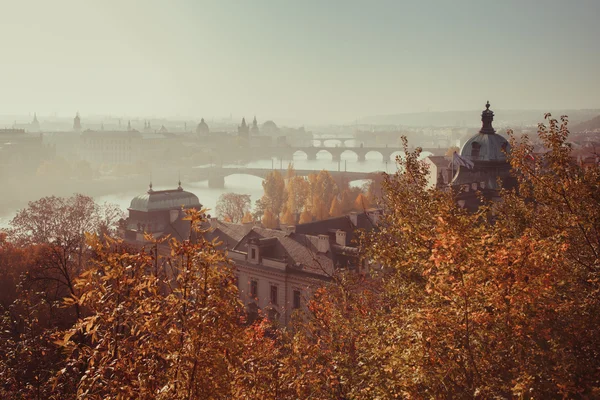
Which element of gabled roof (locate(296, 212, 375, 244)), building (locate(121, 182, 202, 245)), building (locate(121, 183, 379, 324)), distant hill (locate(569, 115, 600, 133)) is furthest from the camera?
distant hill (locate(569, 115, 600, 133))

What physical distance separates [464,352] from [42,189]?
103m

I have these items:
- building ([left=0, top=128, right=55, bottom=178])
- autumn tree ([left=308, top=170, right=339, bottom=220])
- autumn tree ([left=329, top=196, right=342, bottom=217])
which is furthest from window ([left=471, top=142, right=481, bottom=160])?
building ([left=0, top=128, right=55, bottom=178])

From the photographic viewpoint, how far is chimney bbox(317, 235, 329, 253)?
28781mm

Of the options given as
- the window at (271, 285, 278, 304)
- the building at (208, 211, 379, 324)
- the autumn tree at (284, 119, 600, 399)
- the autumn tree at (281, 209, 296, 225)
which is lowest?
the autumn tree at (281, 209, 296, 225)

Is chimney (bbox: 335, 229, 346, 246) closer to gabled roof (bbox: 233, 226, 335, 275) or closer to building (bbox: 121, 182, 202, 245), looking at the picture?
gabled roof (bbox: 233, 226, 335, 275)

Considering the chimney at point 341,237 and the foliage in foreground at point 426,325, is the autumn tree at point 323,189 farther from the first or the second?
the foliage in foreground at point 426,325

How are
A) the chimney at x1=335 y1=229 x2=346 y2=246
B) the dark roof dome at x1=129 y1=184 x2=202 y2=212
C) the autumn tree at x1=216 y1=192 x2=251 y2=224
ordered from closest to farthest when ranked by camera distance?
the chimney at x1=335 y1=229 x2=346 y2=246, the dark roof dome at x1=129 y1=184 x2=202 y2=212, the autumn tree at x1=216 y1=192 x2=251 y2=224

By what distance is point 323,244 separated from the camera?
1139 inches

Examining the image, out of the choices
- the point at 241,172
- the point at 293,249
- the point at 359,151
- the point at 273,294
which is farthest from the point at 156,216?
the point at 359,151

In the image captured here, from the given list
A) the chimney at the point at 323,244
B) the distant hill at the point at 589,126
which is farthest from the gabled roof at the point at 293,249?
the distant hill at the point at 589,126

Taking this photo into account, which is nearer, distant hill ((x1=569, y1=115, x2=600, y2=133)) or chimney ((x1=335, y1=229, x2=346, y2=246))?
chimney ((x1=335, y1=229, x2=346, y2=246))

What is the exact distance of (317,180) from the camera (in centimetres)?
7956

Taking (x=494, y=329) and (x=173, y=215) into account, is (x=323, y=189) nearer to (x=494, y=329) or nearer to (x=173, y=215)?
(x=173, y=215)

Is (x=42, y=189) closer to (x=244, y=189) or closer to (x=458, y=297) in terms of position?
(x=244, y=189)
